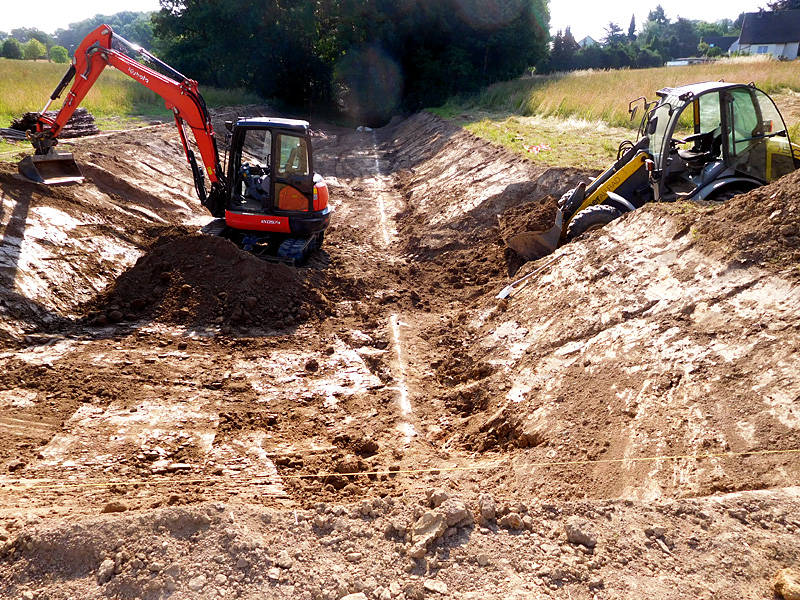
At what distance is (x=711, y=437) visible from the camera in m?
4.16

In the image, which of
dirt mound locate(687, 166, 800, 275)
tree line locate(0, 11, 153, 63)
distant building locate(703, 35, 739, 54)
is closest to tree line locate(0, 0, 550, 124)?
tree line locate(0, 11, 153, 63)

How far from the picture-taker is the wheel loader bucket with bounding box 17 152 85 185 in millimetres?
9461

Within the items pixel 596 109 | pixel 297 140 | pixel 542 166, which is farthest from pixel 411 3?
pixel 297 140

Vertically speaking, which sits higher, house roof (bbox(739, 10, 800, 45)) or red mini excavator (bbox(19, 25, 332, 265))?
house roof (bbox(739, 10, 800, 45))

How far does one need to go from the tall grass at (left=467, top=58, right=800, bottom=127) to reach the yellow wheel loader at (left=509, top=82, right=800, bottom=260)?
276 inches

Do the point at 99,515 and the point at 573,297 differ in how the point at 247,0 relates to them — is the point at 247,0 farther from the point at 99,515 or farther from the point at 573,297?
the point at 99,515

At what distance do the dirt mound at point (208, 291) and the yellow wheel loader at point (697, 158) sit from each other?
405 centimetres

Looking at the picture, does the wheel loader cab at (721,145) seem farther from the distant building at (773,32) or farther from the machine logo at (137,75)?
the distant building at (773,32)

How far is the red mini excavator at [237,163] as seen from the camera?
9023mm

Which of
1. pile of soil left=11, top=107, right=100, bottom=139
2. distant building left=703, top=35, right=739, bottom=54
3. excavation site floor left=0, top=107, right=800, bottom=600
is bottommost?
excavation site floor left=0, top=107, right=800, bottom=600

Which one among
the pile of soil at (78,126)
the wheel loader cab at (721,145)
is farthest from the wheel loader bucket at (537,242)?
the pile of soil at (78,126)

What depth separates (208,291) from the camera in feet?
26.9

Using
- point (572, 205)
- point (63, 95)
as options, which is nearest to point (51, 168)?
point (572, 205)

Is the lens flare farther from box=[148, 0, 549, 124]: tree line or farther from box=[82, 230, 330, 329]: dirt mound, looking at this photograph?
box=[82, 230, 330, 329]: dirt mound
